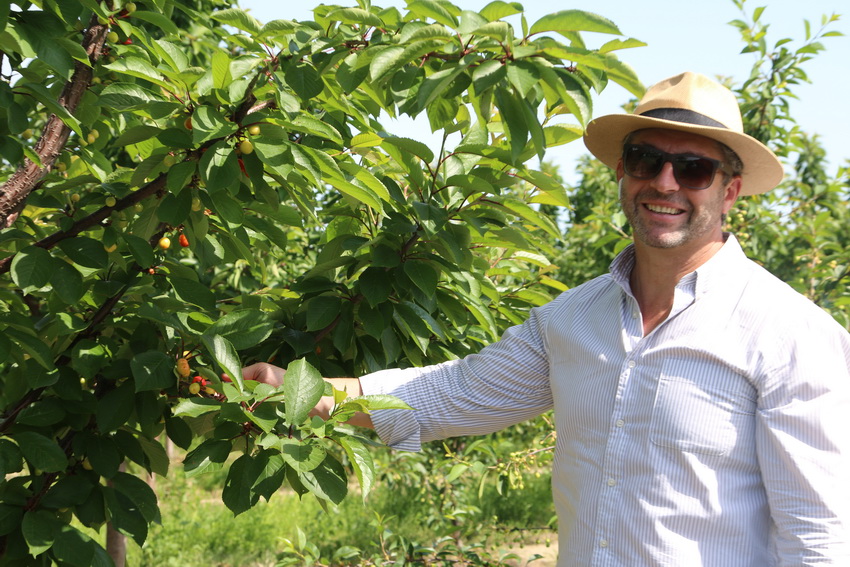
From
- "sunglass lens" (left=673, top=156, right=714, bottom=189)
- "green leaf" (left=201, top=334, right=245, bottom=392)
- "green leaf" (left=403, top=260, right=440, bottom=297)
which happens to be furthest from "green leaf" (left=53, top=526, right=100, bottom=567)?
"sunglass lens" (left=673, top=156, right=714, bottom=189)

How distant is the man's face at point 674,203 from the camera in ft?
5.95

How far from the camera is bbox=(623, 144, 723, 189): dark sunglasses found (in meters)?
1.82

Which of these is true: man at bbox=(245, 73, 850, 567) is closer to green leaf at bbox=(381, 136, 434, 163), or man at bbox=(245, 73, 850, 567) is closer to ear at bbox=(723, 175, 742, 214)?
ear at bbox=(723, 175, 742, 214)

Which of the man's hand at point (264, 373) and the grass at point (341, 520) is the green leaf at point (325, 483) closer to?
the man's hand at point (264, 373)

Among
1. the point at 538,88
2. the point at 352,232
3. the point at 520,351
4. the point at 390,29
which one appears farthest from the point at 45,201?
A: the point at 538,88

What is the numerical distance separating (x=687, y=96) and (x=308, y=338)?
105 cm

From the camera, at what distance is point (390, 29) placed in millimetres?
1591

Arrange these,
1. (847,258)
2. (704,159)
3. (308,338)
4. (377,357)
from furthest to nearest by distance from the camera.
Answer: (847,258)
(377,357)
(308,338)
(704,159)

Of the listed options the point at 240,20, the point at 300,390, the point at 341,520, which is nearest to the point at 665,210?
the point at 300,390

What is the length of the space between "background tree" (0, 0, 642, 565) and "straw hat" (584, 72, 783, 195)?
0.51 feet

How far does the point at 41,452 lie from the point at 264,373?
20.6 inches

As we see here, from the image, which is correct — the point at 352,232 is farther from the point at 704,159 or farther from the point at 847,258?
the point at 847,258

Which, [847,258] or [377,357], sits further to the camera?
[847,258]

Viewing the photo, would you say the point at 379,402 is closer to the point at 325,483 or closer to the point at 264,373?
the point at 325,483
